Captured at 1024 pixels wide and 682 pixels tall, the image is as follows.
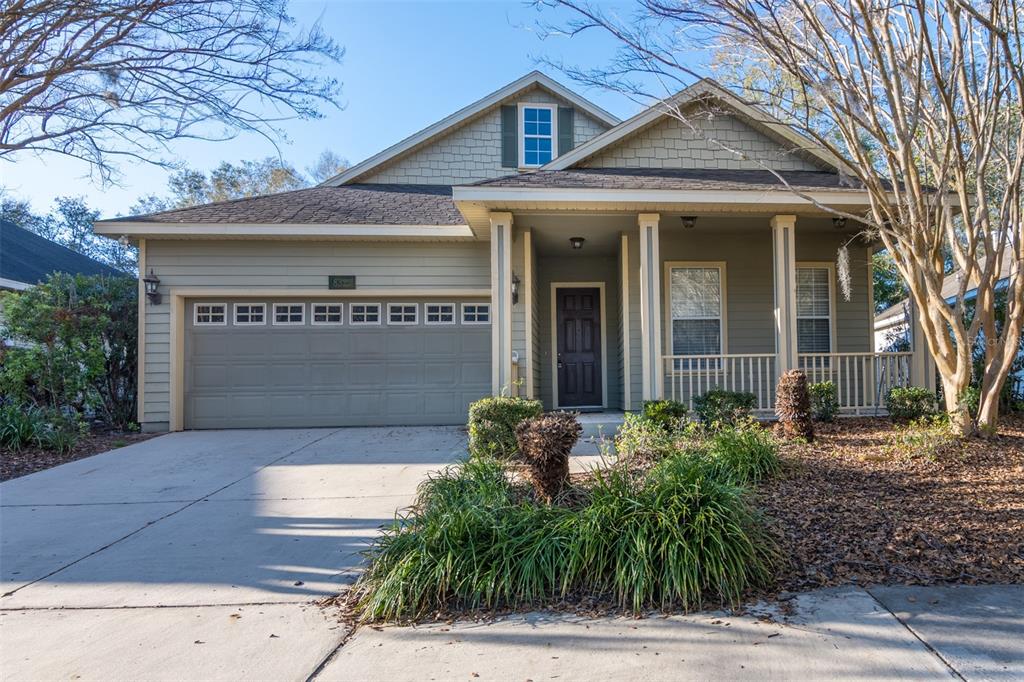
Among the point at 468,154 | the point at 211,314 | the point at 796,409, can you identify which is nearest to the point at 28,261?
the point at 211,314

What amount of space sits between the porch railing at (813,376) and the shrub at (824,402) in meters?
0.50

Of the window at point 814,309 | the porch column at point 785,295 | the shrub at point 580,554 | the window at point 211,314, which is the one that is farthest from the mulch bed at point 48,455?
the window at point 814,309

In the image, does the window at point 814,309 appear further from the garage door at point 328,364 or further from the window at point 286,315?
the window at point 286,315

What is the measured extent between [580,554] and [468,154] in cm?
1004

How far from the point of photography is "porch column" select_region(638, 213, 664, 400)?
786 centimetres

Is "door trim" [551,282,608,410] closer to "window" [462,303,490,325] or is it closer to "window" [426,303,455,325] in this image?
"window" [462,303,490,325]

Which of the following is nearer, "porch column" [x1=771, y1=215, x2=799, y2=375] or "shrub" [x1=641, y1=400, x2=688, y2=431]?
"shrub" [x1=641, y1=400, x2=688, y2=431]

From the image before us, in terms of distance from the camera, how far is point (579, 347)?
10438 mm

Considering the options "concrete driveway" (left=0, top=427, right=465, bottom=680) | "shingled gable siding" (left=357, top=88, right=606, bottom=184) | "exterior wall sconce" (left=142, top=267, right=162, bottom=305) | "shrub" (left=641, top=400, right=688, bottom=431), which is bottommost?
"concrete driveway" (left=0, top=427, right=465, bottom=680)

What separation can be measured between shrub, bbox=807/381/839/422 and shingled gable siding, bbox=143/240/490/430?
197 inches

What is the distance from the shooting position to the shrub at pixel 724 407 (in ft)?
23.3

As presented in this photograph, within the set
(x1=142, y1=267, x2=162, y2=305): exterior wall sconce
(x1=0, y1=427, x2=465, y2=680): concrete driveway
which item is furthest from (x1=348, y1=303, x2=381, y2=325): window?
(x1=142, y1=267, x2=162, y2=305): exterior wall sconce

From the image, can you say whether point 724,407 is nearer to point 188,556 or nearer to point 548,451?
point 548,451

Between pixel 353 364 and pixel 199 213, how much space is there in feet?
11.4
